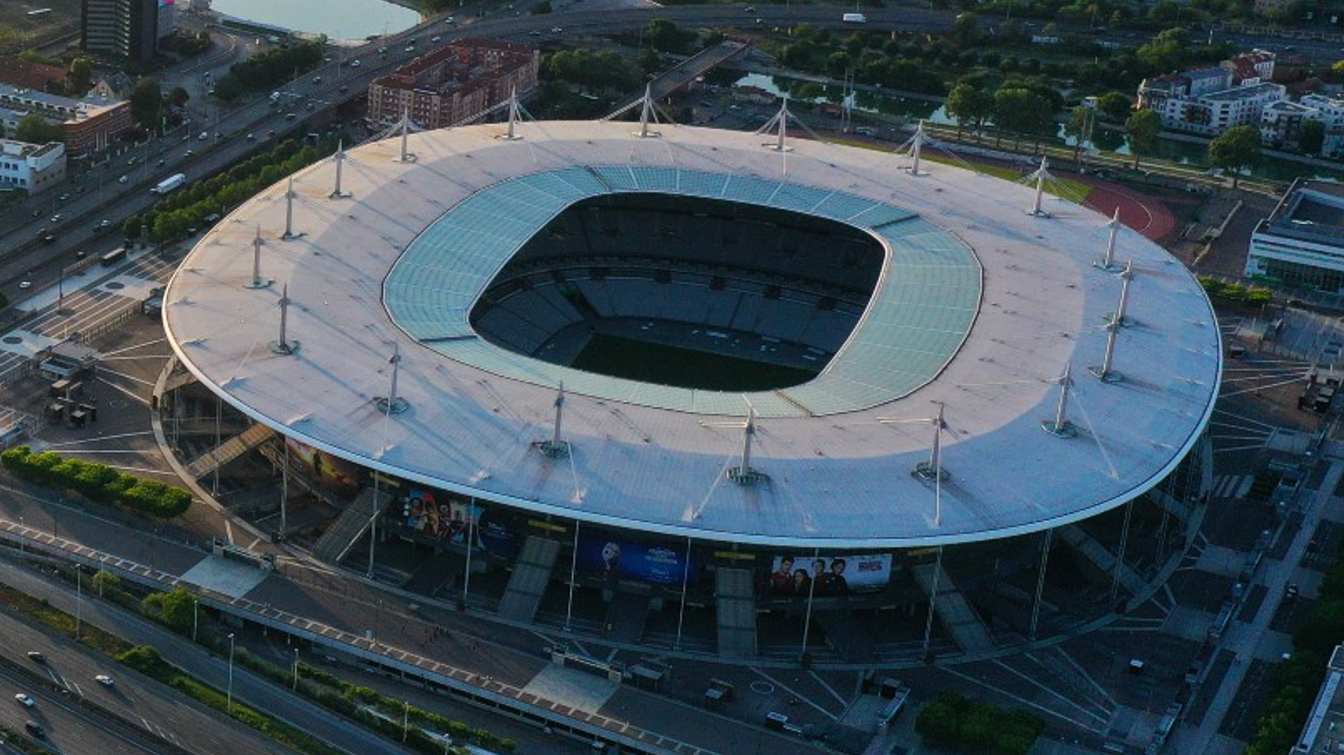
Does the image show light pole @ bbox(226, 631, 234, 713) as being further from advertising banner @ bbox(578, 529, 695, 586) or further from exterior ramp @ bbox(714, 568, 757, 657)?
exterior ramp @ bbox(714, 568, 757, 657)

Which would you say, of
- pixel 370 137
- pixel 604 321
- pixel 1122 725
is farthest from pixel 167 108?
pixel 1122 725

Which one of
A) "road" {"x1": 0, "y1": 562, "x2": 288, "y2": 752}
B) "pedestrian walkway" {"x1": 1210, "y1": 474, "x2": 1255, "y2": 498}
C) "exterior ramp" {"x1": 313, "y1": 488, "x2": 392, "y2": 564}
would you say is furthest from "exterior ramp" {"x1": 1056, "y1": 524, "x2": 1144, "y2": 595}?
"road" {"x1": 0, "y1": 562, "x2": 288, "y2": 752}

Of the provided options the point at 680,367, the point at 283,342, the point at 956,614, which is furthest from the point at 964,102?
the point at 956,614

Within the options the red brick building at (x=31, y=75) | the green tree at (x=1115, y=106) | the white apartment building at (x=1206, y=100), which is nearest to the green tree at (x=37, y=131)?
the red brick building at (x=31, y=75)

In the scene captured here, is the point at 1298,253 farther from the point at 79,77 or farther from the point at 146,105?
the point at 79,77

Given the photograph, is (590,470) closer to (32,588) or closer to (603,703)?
(603,703)

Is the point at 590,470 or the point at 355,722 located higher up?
the point at 590,470

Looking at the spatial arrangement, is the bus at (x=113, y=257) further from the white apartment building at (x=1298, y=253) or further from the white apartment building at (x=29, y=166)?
the white apartment building at (x=1298, y=253)
